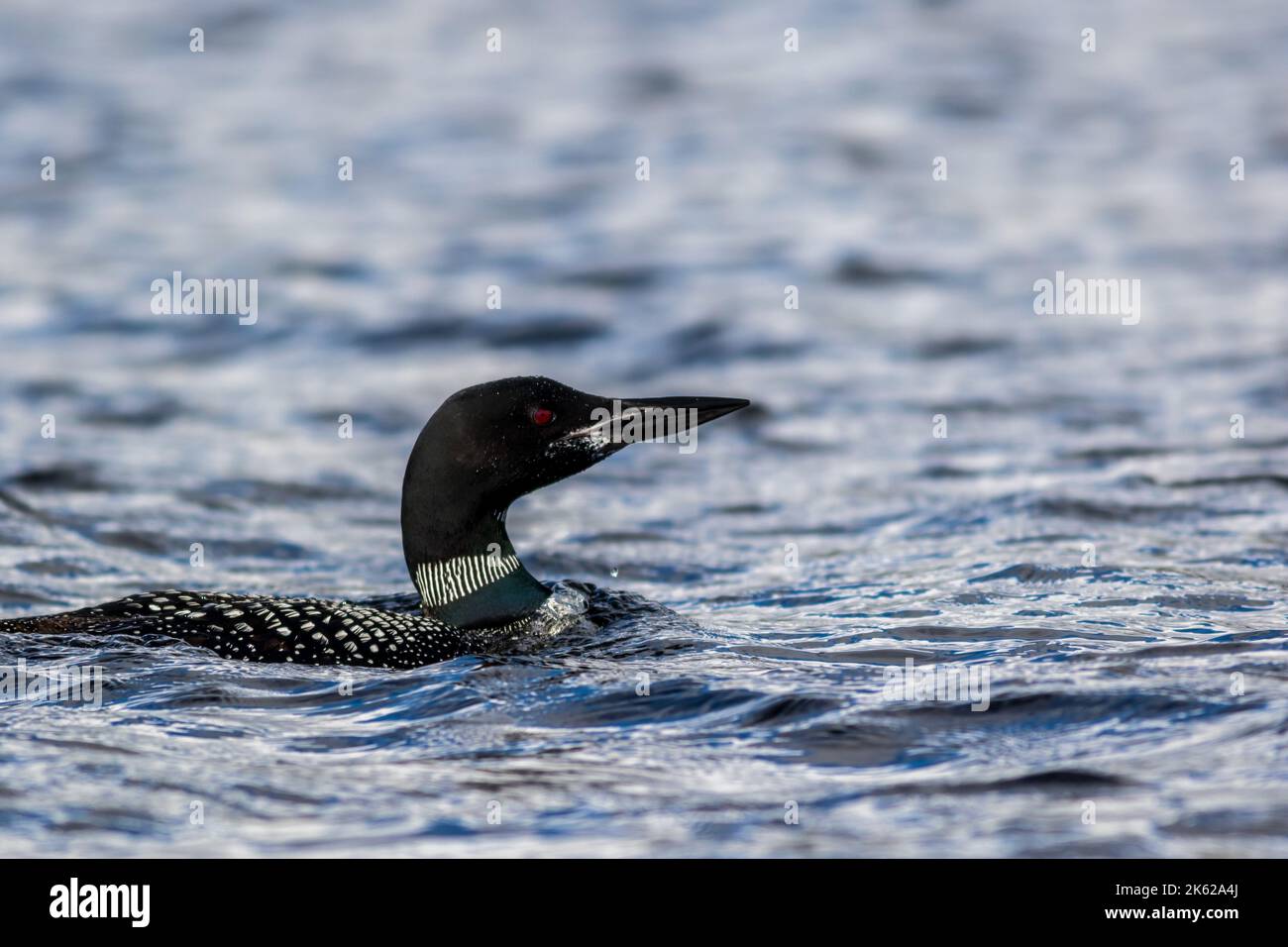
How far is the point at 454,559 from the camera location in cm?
607

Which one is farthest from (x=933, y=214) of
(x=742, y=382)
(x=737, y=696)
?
(x=737, y=696)

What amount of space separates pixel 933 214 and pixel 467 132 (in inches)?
176

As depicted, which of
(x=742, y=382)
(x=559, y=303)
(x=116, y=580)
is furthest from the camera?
(x=559, y=303)

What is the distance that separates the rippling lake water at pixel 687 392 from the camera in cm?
468

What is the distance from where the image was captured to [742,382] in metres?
11.1

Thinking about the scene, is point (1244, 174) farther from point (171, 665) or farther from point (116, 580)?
point (171, 665)
